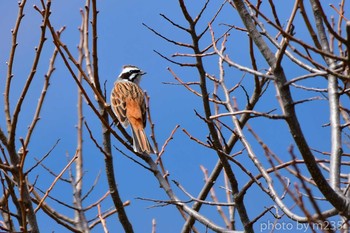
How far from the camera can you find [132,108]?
23.8ft

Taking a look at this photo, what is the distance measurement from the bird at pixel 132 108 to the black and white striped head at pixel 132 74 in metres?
0.05

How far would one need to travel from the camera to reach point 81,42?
6.41m

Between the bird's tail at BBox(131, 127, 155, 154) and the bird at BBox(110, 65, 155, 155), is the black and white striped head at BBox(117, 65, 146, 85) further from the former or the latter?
the bird's tail at BBox(131, 127, 155, 154)

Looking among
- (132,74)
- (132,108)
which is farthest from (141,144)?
(132,74)

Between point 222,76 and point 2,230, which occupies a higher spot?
point 222,76

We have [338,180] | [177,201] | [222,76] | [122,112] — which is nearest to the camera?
[338,180]

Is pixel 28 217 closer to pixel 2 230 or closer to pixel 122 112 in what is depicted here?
pixel 2 230

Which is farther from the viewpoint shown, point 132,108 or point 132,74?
point 132,74

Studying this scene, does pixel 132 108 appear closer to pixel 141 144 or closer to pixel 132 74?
pixel 141 144

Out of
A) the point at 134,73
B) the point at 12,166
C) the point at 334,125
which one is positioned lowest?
the point at 334,125

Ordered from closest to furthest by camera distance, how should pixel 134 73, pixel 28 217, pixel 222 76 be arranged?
pixel 28 217
pixel 222 76
pixel 134 73

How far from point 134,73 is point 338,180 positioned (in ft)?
19.1

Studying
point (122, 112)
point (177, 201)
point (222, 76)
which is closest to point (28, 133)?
point (177, 201)

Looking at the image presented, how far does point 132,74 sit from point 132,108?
6.28 feet
